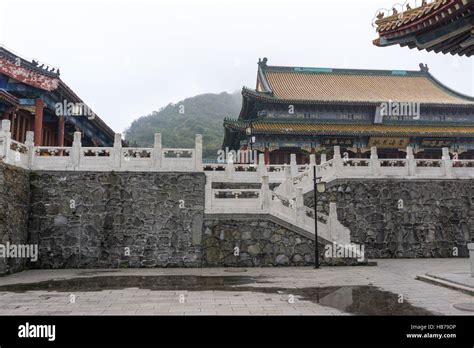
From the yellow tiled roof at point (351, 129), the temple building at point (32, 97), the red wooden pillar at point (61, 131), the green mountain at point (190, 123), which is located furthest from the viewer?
the green mountain at point (190, 123)

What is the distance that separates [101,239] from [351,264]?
906cm

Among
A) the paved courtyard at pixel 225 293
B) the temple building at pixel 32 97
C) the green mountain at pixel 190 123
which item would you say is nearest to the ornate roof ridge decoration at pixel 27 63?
the temple building at pixel 32 97

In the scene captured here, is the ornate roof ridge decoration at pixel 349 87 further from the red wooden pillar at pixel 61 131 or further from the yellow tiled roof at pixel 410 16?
the yellow tiled roof at pixel 410 16

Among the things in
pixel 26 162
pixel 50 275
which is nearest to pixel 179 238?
pixel 50 275

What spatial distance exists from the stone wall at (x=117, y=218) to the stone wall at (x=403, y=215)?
5543 mm

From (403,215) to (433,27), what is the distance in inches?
418

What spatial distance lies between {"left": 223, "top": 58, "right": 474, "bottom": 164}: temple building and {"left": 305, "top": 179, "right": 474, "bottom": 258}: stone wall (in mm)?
8259

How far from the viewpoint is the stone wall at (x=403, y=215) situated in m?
16.3

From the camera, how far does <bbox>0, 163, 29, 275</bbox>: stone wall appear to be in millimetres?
11398

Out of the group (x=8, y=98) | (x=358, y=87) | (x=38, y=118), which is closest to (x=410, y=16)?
(x=8, y=98)

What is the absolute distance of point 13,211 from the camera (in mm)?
12086

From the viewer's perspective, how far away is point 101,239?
44.3 feet

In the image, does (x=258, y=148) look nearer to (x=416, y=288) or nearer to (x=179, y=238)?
(x=179, y=238)

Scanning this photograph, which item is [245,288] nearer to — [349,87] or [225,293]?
[225,293]
